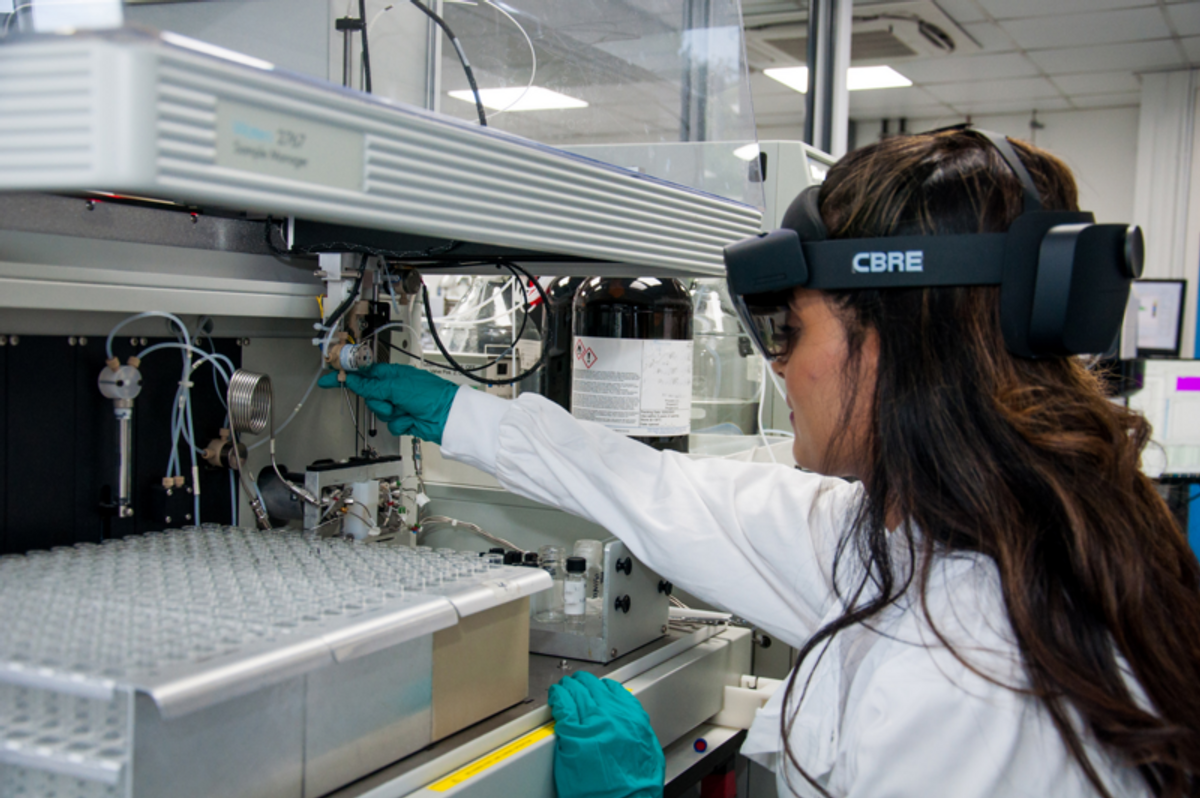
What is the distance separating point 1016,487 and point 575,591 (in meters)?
0.64

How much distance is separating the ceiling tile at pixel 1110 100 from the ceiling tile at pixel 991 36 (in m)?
1.61

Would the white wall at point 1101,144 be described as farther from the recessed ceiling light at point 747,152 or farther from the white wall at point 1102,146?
the recessed ceiling light at point 747,152

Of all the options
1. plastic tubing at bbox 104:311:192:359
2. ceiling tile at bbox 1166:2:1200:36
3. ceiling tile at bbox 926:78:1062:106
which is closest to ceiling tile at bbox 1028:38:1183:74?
ceiling tile at bbox 1166:2:1200:36

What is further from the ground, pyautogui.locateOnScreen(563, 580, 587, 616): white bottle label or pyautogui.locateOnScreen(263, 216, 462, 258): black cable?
pyautogui.locateOnScreen(263, 216, 462, 258): black cable

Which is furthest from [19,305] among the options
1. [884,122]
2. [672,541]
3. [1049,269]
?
[884,122]

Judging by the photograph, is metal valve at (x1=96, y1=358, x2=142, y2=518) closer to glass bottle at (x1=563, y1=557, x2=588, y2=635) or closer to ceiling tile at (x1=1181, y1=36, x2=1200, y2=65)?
glass bottle at (x1=563, y1=557, x2=588, y2=635)

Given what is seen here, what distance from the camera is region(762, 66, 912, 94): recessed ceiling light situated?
19.6ft

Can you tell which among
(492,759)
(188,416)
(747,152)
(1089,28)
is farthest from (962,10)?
(492,759)

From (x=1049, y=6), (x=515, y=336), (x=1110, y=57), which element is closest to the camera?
(x=515, y=336)

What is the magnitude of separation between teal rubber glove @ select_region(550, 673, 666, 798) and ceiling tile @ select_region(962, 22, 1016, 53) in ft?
16.6

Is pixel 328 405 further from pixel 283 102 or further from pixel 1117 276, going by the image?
pixel 1117 276

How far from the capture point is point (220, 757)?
73 centimetres

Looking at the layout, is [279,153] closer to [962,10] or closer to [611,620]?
[611,620]

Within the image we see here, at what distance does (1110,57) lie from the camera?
18.7 feet
